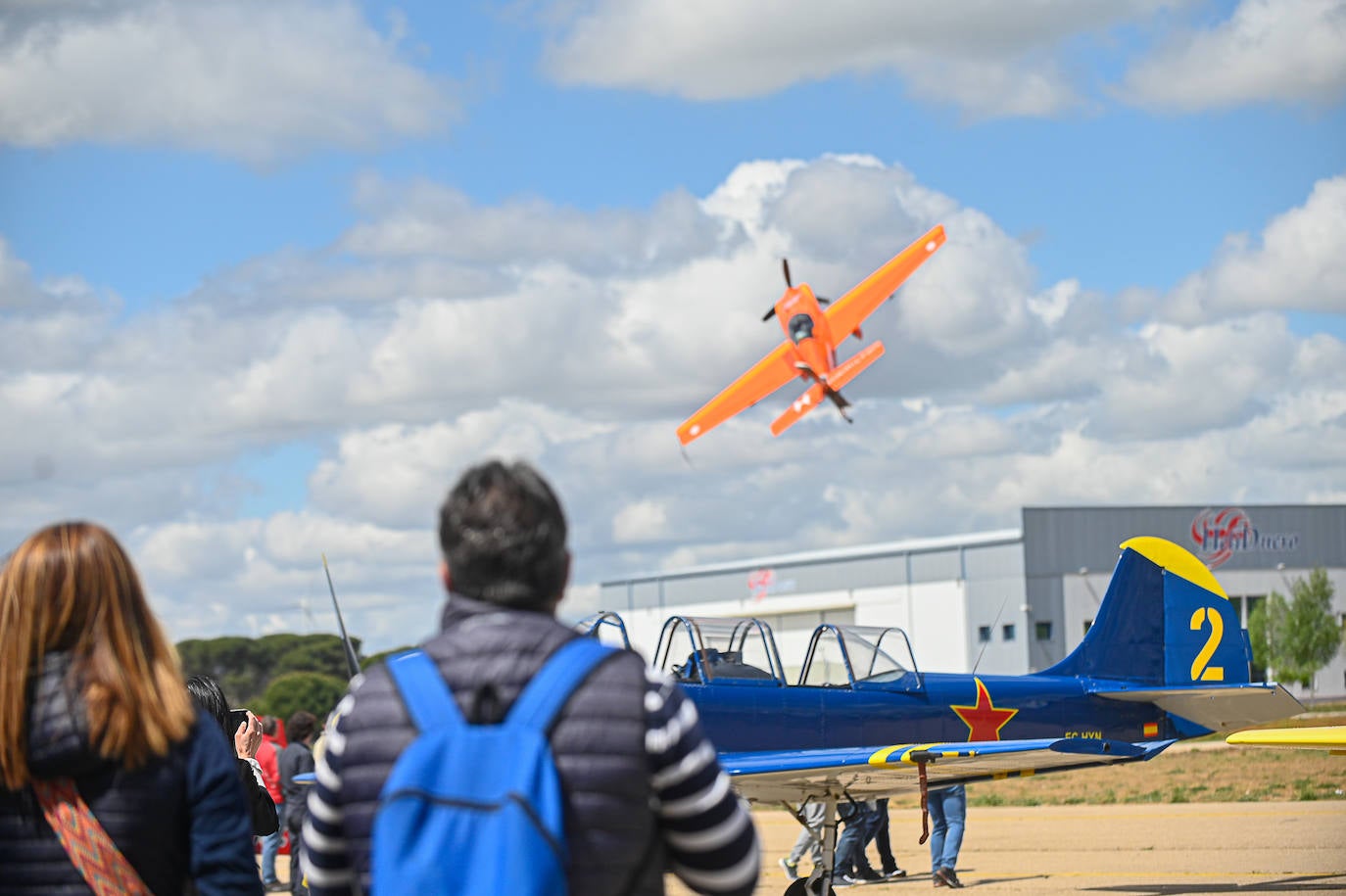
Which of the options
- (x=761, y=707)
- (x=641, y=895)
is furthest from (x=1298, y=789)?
(x=641, y=895)

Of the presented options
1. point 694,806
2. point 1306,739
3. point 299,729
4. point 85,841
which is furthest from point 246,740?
point 1306,739

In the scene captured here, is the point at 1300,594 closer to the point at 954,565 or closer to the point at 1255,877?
the point at 954,565

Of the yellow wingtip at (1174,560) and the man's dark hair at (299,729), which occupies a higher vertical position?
the yellow wingtip at (1174,560)

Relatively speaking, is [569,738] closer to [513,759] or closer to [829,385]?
[513,759]

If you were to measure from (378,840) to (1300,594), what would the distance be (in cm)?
6096

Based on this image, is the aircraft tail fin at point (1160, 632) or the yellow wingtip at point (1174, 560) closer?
the aircraft tail fin at point (1160, 632)

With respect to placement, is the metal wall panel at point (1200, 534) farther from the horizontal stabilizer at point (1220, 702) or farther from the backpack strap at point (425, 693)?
the backpack strap at point (425, 693)

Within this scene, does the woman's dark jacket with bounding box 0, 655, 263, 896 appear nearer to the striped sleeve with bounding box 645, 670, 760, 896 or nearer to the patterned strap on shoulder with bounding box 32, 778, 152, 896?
the patterned strap on shoulder with bounding box 32, 778, 152, 896

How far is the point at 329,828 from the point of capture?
2.74 m

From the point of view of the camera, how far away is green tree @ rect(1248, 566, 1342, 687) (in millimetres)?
57312

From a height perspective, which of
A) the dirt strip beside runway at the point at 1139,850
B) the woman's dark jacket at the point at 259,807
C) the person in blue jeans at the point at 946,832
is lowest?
the dirt strip beside runway at the point at 1139,850

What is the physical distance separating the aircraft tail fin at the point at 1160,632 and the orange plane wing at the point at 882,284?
2070 centimetres

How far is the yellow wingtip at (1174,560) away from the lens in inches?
605

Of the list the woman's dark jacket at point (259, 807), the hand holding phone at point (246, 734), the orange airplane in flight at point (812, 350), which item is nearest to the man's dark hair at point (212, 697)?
the woman's dark jacket at point (259, 807)
